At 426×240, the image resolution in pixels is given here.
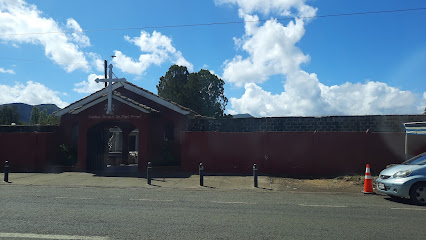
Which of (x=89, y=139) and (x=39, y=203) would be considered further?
(x=89, y=139)

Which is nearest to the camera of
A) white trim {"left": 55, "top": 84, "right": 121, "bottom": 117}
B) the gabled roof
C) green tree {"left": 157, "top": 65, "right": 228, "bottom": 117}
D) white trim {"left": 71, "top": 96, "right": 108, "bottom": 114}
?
the gabled roof

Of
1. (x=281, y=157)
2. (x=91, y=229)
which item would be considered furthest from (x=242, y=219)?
(x=281, y=157)

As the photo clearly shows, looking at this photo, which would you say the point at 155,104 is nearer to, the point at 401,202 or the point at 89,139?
the point at 89,139

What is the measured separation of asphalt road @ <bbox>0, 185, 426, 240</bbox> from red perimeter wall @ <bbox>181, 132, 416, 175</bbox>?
Answer: 436 cm

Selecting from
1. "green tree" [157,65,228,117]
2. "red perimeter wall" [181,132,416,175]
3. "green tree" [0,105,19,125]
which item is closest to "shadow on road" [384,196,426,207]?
"red perimeter wall" [181,132,416,175]

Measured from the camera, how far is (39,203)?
27.2ft

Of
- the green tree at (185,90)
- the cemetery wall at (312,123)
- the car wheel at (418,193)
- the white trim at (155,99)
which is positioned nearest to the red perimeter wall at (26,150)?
the white trim at (155,99)

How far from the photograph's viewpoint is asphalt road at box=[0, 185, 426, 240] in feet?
18.2

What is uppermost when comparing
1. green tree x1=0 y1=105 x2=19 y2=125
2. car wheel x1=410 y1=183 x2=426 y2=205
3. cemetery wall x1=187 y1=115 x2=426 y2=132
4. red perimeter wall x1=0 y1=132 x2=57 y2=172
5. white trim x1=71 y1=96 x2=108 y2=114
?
green tree x1=0 y1=105 x2=19 y2=125

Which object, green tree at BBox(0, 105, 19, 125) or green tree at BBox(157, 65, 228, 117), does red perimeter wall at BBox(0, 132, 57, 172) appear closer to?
green tree at BBox(157, 65, 228, 117)

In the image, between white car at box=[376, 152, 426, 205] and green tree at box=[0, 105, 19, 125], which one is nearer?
white car at box=[376, 152, 426, 205]

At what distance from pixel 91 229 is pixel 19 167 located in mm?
14115

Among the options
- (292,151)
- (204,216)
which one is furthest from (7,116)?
(204,216)

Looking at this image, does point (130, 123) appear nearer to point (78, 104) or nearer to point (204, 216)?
point (78, 104)
